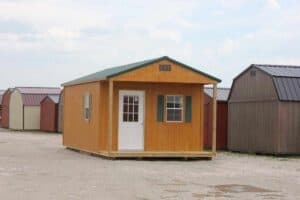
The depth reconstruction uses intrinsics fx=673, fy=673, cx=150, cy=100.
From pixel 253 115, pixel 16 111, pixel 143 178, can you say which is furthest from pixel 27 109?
pixel 143 178

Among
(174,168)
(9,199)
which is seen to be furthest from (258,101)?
(9,199)

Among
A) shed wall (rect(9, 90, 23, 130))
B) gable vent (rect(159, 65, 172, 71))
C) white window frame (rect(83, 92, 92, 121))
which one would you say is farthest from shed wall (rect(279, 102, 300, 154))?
shed wall (rect(9, 90, 23, 130))

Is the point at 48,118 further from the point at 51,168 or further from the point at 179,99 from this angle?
the point at 51,168

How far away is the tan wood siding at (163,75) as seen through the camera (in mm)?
22062

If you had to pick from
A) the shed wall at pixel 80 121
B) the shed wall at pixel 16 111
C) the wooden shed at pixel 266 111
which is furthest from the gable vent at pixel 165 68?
the shed wall at pixel 16 111

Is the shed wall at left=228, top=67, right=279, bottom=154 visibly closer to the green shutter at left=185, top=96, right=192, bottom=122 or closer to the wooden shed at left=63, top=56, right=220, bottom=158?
the wooden shed at left=63, top=56, right=220, bottom=158

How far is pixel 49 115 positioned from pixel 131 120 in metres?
24.8

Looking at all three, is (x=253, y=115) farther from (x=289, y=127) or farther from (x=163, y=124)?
(x=163, y=124)

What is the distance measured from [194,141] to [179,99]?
158cm

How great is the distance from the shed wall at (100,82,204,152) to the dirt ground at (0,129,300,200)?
1161mm

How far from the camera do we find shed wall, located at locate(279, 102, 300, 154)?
2525 cm

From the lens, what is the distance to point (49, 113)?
47062 millimetres

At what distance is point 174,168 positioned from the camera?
19.3 metres

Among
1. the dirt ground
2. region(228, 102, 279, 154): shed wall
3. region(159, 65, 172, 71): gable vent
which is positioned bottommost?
the dirt ground
